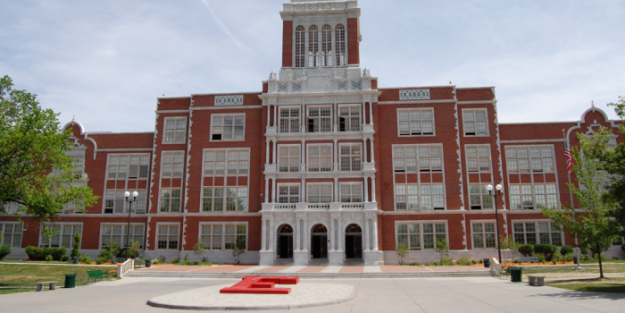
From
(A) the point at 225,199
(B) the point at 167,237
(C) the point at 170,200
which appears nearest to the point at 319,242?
(A) the point at 225,199

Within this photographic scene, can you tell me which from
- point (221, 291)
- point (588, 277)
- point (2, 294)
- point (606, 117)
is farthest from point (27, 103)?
point (606, 117)

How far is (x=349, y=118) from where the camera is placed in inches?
1757

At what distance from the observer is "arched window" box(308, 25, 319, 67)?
4762cm

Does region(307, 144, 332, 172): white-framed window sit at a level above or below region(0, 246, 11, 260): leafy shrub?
above

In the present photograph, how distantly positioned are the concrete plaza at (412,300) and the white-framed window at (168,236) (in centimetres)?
2017

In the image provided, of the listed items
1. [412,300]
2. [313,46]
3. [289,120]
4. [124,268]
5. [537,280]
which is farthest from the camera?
[313,46]

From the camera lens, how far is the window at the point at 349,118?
146 feet

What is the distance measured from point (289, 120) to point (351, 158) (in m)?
7.54

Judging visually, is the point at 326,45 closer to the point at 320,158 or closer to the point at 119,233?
the point at 320,158

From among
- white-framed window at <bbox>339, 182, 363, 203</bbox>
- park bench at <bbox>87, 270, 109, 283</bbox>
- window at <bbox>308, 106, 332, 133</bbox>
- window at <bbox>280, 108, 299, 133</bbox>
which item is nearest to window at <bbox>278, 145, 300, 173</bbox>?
window at <bbox>280, 108, 299, 133</bbox>

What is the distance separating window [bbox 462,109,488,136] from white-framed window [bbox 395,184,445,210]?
6.63 meters

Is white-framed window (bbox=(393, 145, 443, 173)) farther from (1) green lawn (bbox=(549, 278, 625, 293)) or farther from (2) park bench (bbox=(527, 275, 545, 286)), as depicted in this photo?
(2) park bench (bbox=(527, 275, 545, 286))

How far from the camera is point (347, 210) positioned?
135 ft

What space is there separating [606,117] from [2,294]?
5290 centimetres
